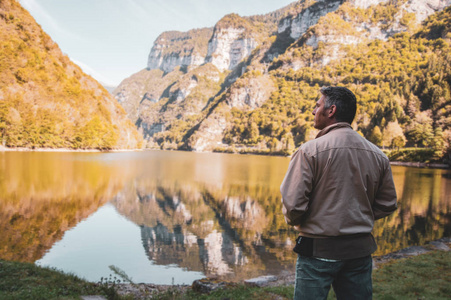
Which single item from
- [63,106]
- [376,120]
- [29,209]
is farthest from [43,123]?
[376,120]

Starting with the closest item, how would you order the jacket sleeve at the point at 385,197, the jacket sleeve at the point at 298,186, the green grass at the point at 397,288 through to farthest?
the jacket sleeve at the point at 298,186 → the jacket sleeve at the point at 385,197 → the green grass at the point at 397,288

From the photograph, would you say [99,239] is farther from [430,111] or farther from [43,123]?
[430,111]

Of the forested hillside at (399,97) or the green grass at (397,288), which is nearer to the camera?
the green grass at (397,288)

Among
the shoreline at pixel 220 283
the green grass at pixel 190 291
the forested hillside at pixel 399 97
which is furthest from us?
the forested hillside at pixel 399 97

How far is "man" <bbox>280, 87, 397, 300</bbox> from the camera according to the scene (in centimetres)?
251

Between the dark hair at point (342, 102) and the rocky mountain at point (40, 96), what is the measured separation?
79.4 metres

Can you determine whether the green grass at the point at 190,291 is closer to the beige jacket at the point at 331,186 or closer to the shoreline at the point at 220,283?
the shoreline at the point at 220,283

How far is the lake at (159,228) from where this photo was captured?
37.3 ft

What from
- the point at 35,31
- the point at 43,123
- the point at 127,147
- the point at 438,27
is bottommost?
the point at 127,147

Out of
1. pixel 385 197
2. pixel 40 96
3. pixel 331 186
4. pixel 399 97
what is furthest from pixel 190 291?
pixel 399 97

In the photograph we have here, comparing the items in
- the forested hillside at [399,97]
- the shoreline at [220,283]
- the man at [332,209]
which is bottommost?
the shoreline at [220,283]

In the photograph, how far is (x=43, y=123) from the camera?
7769 cm

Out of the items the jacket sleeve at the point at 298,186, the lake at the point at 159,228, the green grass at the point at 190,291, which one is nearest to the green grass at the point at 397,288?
the green grass at the point at 190,291

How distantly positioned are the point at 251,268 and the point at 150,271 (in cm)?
404
